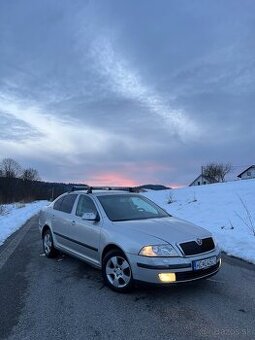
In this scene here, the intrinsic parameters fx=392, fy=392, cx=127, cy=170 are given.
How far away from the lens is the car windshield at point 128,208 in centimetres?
697

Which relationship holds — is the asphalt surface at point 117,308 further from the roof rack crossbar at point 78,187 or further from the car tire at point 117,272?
the roof rack crossbar at point 78,187

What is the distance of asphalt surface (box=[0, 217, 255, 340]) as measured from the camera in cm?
458

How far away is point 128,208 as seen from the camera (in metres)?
7.34

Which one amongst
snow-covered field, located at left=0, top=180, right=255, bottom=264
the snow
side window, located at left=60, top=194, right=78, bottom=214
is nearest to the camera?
side window, located at left=60, top=194, right=78, bottom=214

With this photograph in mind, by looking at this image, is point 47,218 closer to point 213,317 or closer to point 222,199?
point 213,317

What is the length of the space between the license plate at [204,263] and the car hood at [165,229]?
0.36 meters

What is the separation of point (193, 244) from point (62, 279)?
261cm

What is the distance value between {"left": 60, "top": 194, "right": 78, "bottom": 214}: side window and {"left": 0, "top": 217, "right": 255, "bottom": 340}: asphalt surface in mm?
1339

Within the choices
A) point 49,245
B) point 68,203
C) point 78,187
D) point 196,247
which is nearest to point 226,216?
point 78,187

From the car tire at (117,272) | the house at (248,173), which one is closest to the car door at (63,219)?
the car tire at (117,272)

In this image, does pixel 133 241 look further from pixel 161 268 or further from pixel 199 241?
pixel 199 241

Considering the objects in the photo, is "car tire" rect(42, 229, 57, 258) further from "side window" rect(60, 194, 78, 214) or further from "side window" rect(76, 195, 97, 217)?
"side window" rect(76, 195, 97, 217)

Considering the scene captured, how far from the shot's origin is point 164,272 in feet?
18.2

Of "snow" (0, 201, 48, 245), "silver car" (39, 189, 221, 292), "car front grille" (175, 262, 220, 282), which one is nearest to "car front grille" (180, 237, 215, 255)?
"silver car" (39, 189, 221, 292)
